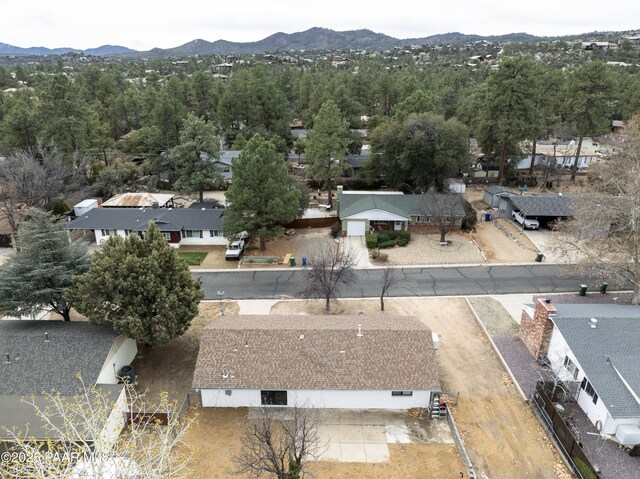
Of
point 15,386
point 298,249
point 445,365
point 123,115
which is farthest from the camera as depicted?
point 123,115

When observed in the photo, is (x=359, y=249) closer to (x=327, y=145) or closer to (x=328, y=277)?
(x=328, y=277)

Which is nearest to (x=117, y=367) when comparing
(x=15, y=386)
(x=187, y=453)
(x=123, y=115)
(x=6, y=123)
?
(x=15, y=386)

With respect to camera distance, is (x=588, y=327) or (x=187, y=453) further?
(x=588, y=327)

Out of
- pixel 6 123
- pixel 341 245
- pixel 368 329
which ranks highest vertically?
pixel 6 123

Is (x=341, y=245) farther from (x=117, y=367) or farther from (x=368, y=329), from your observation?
(x=117, y=367)

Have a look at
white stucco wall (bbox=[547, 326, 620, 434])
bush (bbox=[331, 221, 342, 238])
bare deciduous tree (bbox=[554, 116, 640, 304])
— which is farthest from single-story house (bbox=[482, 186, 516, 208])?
white stucco wall (bbox=[547, 326, 620, 434])
